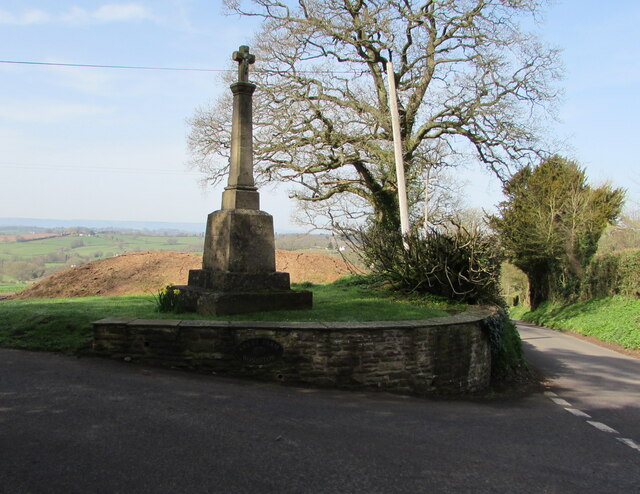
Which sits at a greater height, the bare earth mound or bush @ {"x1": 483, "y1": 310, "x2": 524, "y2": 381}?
the bare earth mound

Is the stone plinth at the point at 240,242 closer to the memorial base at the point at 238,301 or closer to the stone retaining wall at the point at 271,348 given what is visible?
the memorial base at the point at 238,301

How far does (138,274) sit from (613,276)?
1804 cm

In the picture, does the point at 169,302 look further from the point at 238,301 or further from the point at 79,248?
the point at 79,248

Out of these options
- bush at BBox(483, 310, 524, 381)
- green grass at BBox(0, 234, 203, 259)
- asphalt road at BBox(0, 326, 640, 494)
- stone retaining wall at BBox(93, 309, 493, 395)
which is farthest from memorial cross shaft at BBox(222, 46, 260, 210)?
green grass at BBox(0, 234, 203, 259)

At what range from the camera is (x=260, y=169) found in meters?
18.5

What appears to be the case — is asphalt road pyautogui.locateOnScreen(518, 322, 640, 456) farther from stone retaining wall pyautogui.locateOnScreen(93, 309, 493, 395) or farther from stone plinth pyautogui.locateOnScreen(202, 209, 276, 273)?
stone plinth pyautogui.locateOnScreen(202, 209, 276, 273)

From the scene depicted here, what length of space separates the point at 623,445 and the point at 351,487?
3.71 m

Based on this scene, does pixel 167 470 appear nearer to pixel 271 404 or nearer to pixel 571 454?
pixel 271 404

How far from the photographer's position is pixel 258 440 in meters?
4.12

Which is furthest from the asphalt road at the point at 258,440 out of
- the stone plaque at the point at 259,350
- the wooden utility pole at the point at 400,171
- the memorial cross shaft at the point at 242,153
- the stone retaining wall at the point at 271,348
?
the wooden utility pole at the point at 400,171

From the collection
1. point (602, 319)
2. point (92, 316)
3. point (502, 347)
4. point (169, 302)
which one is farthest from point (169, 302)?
point (602, 319)

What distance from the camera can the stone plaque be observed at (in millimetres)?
6207

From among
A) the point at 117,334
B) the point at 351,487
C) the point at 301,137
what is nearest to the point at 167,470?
the point at 351,487

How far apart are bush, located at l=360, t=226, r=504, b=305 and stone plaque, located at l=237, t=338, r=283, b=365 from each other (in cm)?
451
